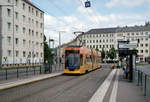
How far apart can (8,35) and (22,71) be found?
1100 inches

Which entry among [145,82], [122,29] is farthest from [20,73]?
[122,29]

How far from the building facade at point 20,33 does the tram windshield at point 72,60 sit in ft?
66.7

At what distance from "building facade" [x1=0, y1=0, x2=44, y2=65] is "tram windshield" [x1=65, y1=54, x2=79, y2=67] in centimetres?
2033

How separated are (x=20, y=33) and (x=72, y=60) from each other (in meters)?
30.7

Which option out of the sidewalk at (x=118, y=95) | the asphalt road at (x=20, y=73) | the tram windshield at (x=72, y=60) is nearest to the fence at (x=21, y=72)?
the asphalt road at (x=20, y=73)

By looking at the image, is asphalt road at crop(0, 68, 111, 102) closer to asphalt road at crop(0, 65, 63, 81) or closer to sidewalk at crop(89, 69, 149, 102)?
sidewalk at crop(89, 69, 149, 102)

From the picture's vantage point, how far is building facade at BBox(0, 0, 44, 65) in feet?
142

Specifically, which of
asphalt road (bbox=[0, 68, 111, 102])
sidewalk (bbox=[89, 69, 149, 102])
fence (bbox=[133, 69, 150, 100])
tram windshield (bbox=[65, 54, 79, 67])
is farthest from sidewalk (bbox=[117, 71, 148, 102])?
tram windshield (bbox=[65, 54, 79, 67])

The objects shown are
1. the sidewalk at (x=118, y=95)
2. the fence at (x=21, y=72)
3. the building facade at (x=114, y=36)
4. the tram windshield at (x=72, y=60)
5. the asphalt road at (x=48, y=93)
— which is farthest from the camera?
the building facade at (x=114, y=36)

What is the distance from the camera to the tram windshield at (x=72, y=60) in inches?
858

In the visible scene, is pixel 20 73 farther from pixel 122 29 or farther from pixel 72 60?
pixel 122 29

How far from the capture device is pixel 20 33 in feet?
161

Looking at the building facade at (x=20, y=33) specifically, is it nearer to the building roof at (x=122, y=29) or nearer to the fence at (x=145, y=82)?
the fence at (x=145, y=82)

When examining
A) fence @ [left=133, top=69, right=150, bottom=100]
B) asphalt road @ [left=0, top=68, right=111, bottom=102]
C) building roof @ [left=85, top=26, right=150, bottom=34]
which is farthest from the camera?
building roof @ [left=85, top=26, right=150, bottom=34]
